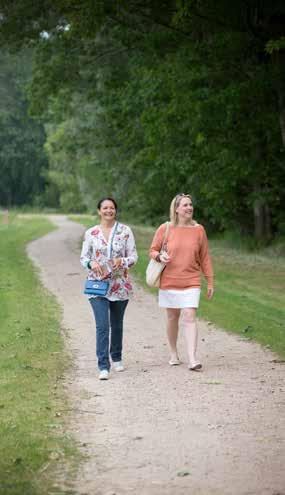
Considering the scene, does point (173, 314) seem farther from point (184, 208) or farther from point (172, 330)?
point (184, 208)

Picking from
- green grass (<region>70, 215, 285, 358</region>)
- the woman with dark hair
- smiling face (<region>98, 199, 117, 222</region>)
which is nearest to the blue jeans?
the woman with dark hair

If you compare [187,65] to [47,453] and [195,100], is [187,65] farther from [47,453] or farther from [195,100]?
[47,453]

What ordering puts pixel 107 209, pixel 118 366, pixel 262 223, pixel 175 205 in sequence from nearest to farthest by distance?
pixel 107 209, pixel 175 205, pixel 118 366, pixel 262 223

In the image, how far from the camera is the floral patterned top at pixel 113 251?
1009 cm

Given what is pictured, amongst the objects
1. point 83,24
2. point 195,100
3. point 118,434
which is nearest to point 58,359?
point 118,434

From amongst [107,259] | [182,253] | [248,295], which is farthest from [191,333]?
[248,295]

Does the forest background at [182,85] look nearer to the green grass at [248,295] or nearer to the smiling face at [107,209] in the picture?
the green grass at [248,295]

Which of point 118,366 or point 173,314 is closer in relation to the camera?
point 118,366

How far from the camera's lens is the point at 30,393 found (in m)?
9.10

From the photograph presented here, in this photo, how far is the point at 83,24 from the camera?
74.0 feet

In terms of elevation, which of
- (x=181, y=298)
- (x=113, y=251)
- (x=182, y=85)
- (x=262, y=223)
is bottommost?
(x=262, y=223)

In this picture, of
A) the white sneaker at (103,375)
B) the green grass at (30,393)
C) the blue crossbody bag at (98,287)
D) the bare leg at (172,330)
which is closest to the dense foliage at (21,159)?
the green grass at (30,393)

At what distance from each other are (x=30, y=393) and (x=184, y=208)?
2.52 metres

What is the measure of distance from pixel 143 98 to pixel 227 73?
392 cm
